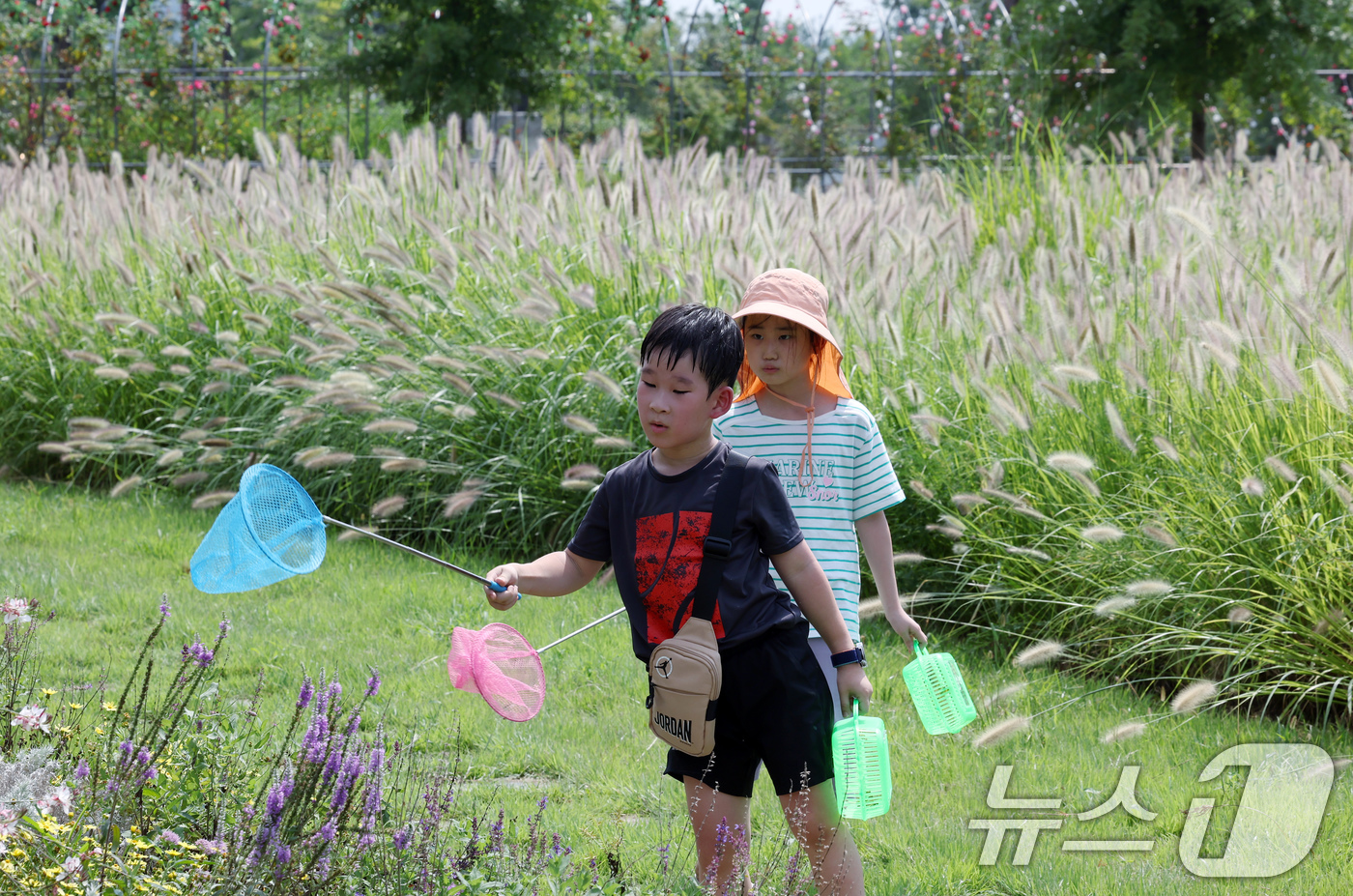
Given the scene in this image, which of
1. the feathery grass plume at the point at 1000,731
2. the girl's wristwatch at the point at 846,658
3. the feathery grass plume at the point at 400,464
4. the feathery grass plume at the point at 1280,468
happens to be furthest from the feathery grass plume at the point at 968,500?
the feathery grass plume at the point at 400,464

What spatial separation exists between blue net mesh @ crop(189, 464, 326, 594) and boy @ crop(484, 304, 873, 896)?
0.34 metres

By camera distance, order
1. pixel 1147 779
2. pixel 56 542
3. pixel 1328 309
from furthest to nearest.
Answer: pixel 56 542, pixel 1328 309, pixel 1147 779

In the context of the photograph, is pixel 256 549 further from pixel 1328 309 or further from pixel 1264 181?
pixel 1264 181

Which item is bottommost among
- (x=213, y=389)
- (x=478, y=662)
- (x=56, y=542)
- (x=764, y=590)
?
(x=56, y=542)

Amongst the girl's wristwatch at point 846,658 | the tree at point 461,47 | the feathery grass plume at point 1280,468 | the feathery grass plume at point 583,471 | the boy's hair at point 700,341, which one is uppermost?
the tree at point 461,47

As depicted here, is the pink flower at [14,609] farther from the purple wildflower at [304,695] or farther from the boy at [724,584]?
the boy at [724,584]

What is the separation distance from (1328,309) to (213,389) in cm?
434

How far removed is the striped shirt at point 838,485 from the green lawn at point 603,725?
0.57m

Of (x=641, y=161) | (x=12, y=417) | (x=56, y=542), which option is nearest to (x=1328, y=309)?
(x=641, y=161)

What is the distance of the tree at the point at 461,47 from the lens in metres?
11.6

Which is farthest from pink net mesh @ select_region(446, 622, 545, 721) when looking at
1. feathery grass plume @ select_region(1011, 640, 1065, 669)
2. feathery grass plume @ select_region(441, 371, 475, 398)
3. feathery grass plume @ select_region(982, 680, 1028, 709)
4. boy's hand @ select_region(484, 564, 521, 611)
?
feathery grass plume @ select_region(441, 371, 475, 398)

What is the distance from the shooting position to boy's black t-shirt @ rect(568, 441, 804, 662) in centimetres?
213

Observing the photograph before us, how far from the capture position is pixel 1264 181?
769 centimetres

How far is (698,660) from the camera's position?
6.76 feet
